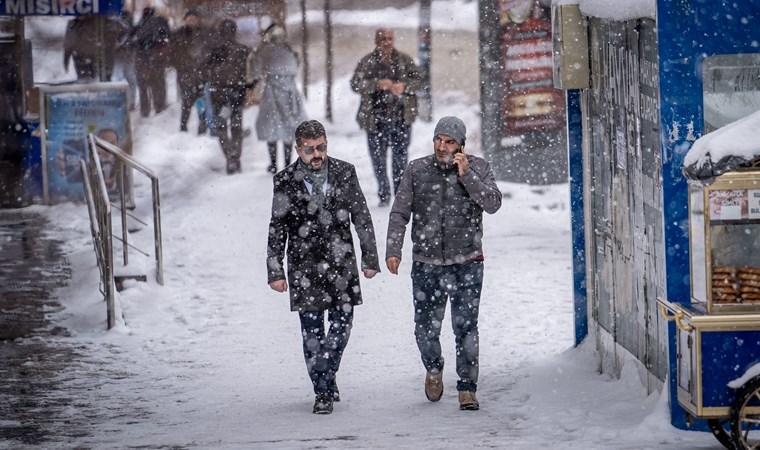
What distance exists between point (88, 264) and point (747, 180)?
7.70m

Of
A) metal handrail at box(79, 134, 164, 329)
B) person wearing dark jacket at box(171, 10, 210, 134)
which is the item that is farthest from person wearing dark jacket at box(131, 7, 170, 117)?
metal handrail at box(79, 134, 164, 329)

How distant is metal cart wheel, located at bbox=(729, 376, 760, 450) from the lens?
7266mm

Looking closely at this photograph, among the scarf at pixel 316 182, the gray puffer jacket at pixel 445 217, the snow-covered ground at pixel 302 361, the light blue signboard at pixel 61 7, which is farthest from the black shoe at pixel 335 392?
the light blue signboard at pixel 61 7

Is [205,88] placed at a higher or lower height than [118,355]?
higher

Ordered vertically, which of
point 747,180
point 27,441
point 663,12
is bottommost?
point 27,441

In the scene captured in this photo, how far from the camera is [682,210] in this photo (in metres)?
7.77

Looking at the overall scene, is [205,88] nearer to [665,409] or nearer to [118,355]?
[118,355]

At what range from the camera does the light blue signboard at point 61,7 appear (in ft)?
53.3

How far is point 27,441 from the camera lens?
27.4ft

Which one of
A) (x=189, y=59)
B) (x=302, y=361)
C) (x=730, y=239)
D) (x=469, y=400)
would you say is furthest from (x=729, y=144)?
(x=189, y=59)

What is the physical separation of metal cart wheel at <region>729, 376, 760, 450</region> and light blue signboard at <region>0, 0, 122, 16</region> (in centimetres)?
1042

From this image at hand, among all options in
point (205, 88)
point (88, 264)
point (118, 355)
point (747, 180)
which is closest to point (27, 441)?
point (118, 355)

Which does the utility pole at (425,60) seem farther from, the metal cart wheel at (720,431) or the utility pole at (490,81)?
the metal cart wheel at (720,431)

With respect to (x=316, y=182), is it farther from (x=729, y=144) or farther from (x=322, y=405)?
(x=729, y=144)
